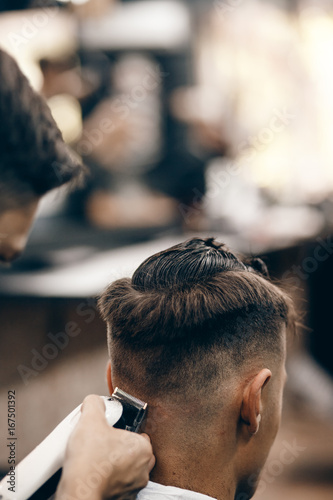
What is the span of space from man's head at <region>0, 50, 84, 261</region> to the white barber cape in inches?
27.9

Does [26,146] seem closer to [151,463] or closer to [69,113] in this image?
[151,463]

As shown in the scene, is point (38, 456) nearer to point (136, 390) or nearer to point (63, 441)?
point (63, 441)

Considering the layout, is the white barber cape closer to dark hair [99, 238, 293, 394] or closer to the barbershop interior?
dark hair [99, 238, 293, 394]

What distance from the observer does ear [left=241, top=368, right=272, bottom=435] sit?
1.21 m

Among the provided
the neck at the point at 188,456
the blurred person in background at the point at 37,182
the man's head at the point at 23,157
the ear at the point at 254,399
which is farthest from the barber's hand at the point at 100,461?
the man's head at the point at 23,157

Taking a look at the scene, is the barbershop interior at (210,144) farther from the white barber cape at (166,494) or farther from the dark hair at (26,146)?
the white barber cape at (166,494)

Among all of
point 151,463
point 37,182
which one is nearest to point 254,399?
point 151,463

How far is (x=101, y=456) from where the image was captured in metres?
1.03

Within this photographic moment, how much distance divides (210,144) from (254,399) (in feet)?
16.9

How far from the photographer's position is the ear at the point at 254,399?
1.21 metres

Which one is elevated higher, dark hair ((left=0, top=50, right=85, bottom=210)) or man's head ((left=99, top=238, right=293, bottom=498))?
dark hair ((left=0, top=50, right=85, bottom=210))

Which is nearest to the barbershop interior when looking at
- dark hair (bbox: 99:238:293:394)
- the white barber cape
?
dark hair (bbox: 99:238:293:394)

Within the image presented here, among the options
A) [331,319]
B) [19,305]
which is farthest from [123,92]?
[19,305]

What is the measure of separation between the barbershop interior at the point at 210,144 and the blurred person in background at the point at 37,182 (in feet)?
6.83
